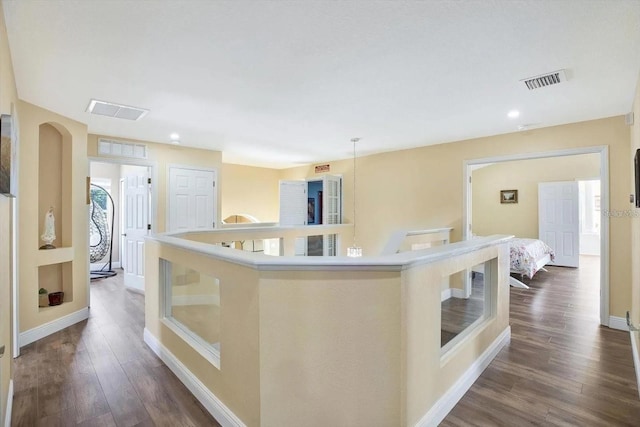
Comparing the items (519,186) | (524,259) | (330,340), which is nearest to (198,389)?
(330,340)

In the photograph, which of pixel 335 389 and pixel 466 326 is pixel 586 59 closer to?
pixel 466 326

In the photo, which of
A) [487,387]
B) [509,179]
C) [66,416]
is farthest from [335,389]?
[509,179]

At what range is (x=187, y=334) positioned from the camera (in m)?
2.42

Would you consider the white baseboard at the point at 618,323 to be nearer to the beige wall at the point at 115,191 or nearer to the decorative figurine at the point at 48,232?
the decorative figurine at the point at 48,232

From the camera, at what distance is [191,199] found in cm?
536

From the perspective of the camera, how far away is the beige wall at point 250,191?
23.6 feet

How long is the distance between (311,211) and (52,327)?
500 cm

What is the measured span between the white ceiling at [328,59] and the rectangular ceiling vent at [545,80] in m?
0.07

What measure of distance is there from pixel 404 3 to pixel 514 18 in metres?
0.66

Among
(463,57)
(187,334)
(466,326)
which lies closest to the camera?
(463,57)

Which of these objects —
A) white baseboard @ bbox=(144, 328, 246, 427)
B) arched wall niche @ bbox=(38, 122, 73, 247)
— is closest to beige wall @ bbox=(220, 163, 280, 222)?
arched wall niche @ bbox=(38, 122, 73, 247)

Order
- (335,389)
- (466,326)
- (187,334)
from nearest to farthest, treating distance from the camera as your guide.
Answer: (335,389) → (187,334) → (466,326)

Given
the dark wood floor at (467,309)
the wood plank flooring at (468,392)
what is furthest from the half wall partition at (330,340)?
the dark wood floor at (467,309)

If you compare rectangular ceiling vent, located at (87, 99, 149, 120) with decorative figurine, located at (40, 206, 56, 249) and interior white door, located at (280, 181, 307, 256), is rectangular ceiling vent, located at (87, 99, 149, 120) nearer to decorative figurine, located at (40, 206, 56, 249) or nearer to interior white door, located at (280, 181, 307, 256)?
decorative figurine, located at (40, 206, 56, 249)
